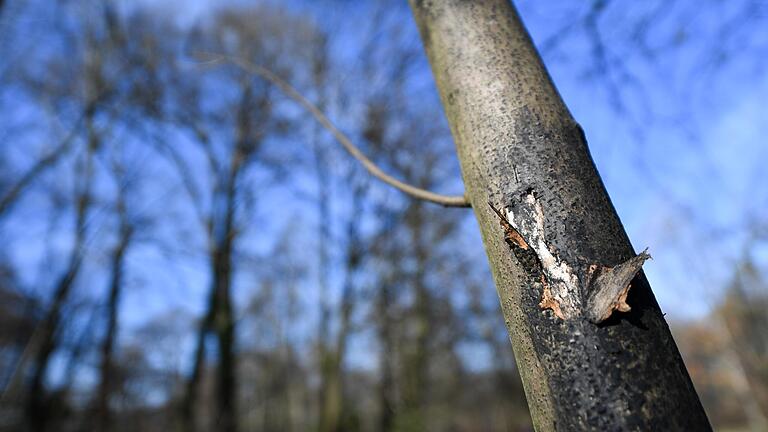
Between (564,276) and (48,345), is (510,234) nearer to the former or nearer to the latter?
(564,276)

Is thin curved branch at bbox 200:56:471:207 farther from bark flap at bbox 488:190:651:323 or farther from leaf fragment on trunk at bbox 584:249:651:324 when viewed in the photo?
leaf fragment on trunk at bbox 584:249:651:324

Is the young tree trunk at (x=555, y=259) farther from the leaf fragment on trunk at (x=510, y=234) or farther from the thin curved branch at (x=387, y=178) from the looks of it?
the thin curved branch at (x=387, y=178)

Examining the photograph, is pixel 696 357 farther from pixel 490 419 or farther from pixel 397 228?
pixel 397 228

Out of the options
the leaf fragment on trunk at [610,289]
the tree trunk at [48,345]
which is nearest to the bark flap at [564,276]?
the leaf fragment on trunk at [610,289]

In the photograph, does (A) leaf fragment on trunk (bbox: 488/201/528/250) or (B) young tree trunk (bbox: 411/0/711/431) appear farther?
(A) leaf fragment on trunk (bbox: 488/201/528/250)

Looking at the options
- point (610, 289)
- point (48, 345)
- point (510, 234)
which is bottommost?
point (610, 289)

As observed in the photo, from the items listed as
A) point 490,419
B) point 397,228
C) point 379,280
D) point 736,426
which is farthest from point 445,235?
point 736,426

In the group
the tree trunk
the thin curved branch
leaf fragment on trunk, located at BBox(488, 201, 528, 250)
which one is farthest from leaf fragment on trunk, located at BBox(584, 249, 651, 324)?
the tree trunk

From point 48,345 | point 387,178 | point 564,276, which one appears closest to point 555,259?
point 564,276
